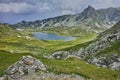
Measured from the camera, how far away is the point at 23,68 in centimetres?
3709

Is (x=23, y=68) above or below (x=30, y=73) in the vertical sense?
above

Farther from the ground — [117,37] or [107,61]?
[117,37]

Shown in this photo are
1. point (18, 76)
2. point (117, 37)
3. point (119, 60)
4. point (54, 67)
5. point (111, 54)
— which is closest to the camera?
point (18, 76)

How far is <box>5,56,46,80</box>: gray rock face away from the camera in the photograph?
3619cm

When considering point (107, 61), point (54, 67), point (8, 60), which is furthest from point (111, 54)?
point (54, 67)

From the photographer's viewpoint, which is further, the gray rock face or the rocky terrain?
the gray rock face

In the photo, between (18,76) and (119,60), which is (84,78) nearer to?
(18,76)

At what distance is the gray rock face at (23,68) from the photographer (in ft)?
119

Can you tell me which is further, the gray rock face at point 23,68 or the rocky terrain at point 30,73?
the gray rock face at point 23,68

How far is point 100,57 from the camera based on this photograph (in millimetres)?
85000

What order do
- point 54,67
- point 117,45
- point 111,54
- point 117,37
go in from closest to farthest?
1. point 54,67
2. point 111,54
3. point 117,45
4. point 117,37

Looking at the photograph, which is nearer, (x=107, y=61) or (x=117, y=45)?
(x=107, y=61)

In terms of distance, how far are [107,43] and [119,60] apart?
31438 mm

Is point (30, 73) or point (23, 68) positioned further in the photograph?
point (23, 68)
